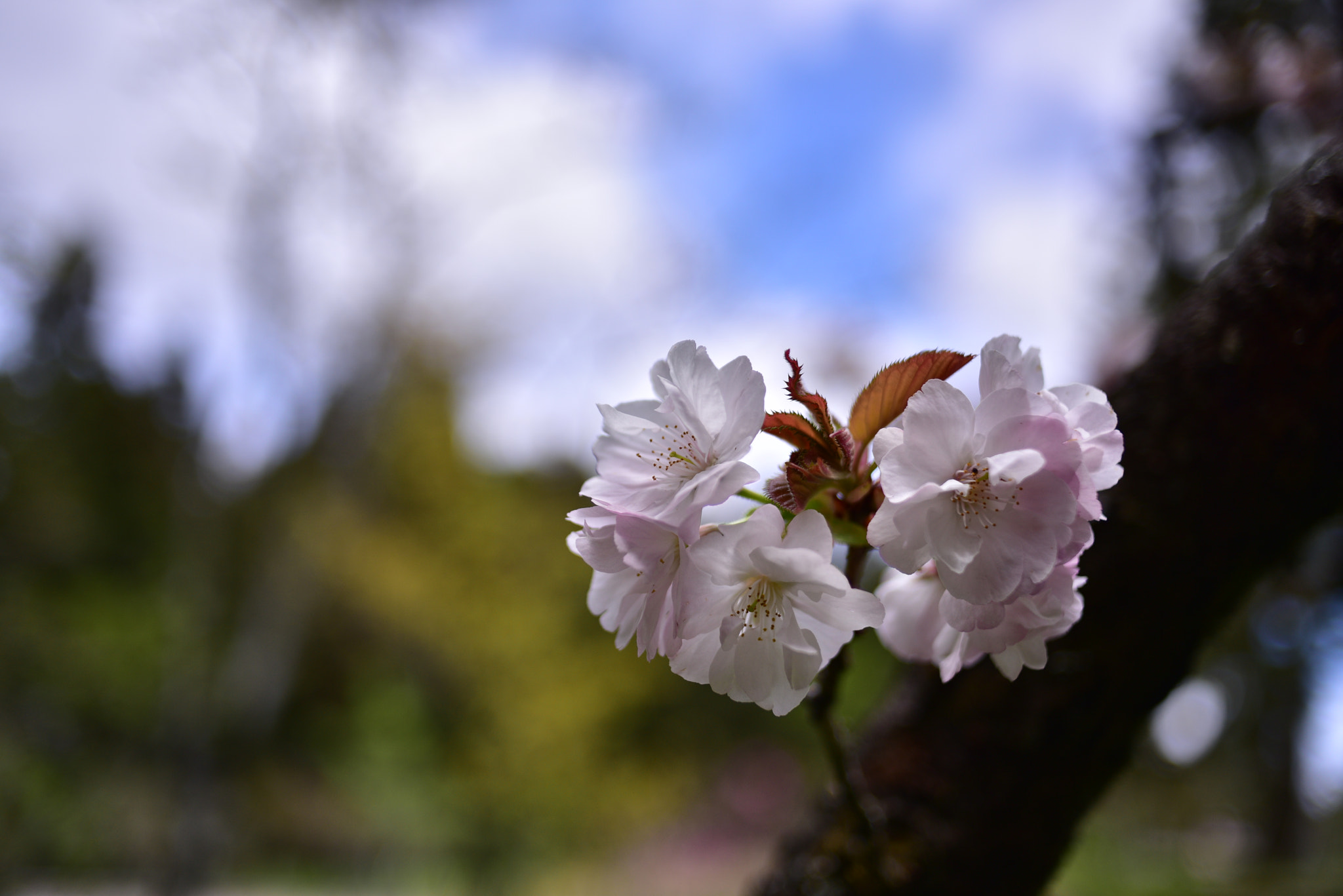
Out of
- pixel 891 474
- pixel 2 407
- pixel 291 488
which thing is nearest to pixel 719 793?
pixel 291 488

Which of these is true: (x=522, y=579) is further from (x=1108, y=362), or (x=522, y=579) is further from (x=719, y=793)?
(x=1108, y=362)

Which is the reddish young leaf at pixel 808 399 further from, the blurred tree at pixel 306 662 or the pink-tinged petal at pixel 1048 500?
the blurred tree at pixel 306 662

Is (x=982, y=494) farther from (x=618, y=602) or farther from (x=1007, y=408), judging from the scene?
(x=618, y=602)

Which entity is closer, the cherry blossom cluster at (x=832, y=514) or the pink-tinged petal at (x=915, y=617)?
the cherry blossom cluster at (x=832, y=514)

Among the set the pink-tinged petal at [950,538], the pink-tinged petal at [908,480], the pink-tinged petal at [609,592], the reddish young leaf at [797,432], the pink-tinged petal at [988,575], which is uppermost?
the reddish young leaf at [797,432]

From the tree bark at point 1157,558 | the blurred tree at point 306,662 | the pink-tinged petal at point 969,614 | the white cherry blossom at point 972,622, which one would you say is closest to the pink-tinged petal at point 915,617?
the white cherry blossom at point 972,622

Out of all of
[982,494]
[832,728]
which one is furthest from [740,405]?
[832,728]
